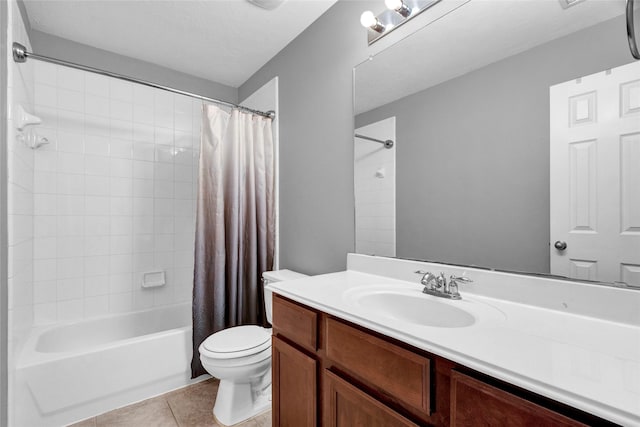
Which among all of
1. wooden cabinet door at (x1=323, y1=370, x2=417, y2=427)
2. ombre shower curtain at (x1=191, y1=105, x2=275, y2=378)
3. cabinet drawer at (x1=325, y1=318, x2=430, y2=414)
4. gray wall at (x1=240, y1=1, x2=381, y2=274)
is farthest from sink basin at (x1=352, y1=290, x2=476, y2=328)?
ombre shower curtain at (x1=191, y1=105, x2=275, y2=378)

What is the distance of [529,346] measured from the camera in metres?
0.65

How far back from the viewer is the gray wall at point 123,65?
6.64 ft

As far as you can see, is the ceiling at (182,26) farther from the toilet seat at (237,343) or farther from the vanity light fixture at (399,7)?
the toilet seat at (237,343)

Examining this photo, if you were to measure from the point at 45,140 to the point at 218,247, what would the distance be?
1377mm

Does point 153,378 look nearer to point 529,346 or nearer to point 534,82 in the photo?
A: point 529,346

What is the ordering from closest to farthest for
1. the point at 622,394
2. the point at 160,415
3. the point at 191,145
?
1. the point at 622,394
2. the point at 160,415
3. the point at 191,145

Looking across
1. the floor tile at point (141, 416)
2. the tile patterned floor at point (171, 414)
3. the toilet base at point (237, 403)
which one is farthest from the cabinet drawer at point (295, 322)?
the floor tile at point (141, 416)

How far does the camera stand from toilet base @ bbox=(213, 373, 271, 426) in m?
1.58

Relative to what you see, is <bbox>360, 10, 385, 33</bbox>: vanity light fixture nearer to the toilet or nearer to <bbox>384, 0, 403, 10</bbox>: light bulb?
<bbox>384, 0, 403, 10</bbox>: light bulb

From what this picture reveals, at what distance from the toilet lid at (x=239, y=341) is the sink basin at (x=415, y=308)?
30.7 inches

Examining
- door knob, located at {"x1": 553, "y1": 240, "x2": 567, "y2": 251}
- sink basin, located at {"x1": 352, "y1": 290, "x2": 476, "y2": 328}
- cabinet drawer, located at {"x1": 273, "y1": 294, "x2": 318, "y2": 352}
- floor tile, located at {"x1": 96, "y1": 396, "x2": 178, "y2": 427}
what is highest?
door knob, located at {"x1": 553, "y1": 240, "x2": 567, "y2": 251}

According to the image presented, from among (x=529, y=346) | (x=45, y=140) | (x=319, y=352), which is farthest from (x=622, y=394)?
(x=45, y=140)

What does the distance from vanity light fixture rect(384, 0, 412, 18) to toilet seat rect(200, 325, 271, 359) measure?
1.82 m

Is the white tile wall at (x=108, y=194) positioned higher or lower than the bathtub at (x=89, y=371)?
higher
